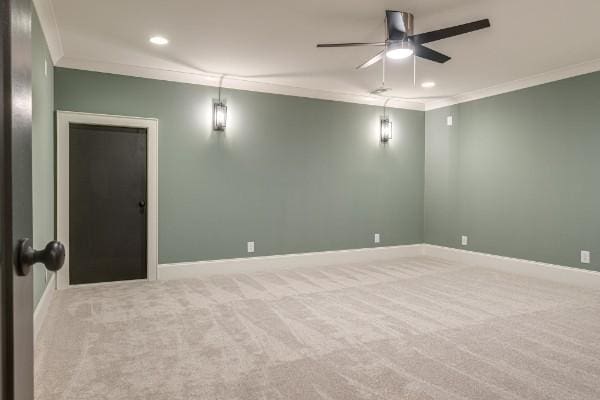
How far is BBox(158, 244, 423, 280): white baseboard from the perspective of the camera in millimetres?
4897

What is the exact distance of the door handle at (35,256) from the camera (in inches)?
28.0

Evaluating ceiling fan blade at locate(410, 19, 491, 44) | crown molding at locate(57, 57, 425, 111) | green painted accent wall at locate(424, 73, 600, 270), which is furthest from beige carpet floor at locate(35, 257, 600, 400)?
crown molding at locate(57, 57, 425, 111)

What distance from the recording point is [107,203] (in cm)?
458

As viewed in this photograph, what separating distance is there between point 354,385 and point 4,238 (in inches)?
80.7

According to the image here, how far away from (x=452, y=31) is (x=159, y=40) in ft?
8.76

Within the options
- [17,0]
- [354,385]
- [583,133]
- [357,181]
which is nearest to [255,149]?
[357,181]

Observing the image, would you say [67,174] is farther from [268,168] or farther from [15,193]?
[15,193]

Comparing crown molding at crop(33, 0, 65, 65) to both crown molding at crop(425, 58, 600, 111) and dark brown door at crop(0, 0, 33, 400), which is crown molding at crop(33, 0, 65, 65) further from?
crown molding at crop(425, 58, 600, 111)

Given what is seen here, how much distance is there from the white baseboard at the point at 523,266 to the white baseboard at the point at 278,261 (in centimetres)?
52

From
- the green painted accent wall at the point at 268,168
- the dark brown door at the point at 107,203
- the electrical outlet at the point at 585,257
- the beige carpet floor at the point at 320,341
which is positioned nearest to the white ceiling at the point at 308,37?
the green painted accent wall at the point at 268,168

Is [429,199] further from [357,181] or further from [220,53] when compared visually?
[220,53]

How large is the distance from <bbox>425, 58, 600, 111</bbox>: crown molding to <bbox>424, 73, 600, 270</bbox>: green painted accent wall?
2.8 inches

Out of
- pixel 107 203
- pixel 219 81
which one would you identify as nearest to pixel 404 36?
pixel 219 81

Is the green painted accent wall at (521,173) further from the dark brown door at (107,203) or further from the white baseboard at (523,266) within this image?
the dark brown door at (107,203)
